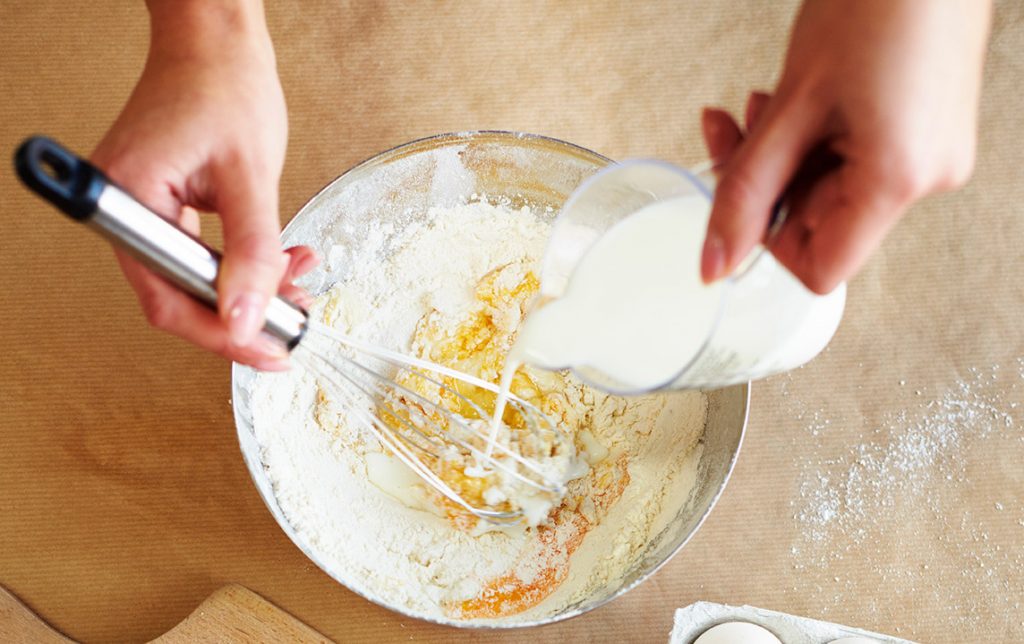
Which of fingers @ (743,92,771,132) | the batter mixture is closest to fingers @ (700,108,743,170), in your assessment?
fingers @ (743,92,771,132)

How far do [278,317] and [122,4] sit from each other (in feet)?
2.61

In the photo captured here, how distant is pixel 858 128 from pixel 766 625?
0.67 metres

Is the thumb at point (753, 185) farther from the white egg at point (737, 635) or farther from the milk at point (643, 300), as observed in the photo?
the white egg at point (737, 635)

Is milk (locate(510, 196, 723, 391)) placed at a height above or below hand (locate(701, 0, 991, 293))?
below

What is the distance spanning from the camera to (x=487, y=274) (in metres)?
1.09

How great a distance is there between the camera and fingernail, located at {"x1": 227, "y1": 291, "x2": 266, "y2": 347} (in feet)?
2.12

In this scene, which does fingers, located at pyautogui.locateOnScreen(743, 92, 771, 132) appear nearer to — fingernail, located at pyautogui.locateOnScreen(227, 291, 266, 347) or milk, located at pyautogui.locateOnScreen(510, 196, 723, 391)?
milk, located at pyautogui.locateOnScreen(510, 196, 723, 391)

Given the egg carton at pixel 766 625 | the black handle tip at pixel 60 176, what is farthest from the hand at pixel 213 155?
the egg carton at pixel 766 625

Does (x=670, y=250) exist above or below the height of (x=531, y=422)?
above

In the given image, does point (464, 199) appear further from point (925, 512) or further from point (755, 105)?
point (925, 512)

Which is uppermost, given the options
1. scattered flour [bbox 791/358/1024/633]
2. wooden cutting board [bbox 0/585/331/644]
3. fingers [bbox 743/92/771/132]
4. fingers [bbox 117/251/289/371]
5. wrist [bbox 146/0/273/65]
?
wrist [bbox 146/0/273/65]

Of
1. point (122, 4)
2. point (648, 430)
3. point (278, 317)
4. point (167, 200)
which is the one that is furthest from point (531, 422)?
point (122, 4)

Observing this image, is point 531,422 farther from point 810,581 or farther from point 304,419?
point 810,581

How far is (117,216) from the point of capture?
0.57m
